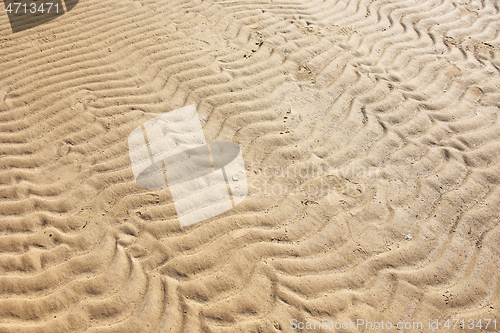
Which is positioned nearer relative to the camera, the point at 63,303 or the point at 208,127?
the point at 63,303

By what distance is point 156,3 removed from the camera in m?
4.39

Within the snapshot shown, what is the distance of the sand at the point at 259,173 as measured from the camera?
6.88 ft

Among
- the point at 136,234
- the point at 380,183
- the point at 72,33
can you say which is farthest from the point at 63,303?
the point at 72,33

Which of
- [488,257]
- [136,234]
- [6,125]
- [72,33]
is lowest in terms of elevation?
[488,257]

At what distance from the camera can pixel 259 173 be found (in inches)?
107

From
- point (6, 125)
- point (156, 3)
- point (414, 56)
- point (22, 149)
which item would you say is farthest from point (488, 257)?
point (156, 3)

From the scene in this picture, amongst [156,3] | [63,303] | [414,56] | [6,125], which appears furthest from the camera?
[156,3]

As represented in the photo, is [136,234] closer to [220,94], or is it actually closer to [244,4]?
[220,94]

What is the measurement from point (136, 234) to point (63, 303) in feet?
2.05

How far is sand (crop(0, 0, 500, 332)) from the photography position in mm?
2098

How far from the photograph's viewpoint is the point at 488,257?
231 cm

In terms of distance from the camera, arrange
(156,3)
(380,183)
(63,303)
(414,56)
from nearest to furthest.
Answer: (63,303), (380,183), (414,56), (156,3)

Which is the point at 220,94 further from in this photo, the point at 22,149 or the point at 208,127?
the point at 22,149

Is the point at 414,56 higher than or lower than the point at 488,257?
higher
